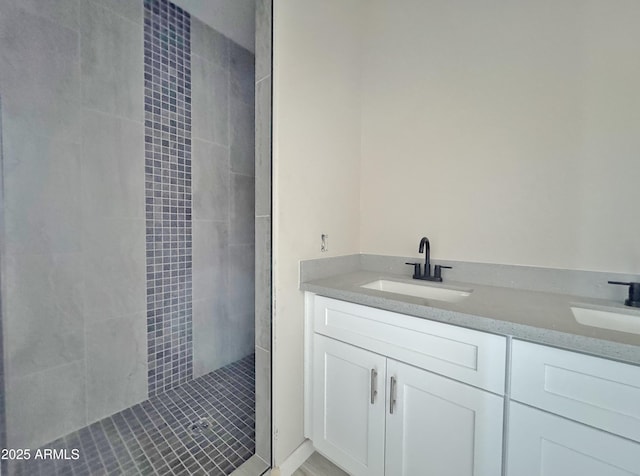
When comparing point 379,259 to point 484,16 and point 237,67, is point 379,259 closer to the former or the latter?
point 484,16

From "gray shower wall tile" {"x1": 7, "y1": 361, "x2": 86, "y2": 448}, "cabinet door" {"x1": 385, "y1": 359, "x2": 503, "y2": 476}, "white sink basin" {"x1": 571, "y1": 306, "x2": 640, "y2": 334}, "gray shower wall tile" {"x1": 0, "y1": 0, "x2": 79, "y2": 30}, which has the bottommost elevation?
"gray shower wall tile" {"x1": 7, "y1": 361, "x2": 86, "y2": 448}

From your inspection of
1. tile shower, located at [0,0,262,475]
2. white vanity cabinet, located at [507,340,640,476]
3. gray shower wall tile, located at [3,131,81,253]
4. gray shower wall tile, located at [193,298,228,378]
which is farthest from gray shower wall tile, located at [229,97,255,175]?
white vanity cabinet, located at [507,340,640,476]

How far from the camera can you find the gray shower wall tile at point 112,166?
57.8 inches

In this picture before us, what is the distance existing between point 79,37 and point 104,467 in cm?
220

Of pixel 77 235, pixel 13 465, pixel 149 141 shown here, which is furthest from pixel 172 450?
pixel 149 141

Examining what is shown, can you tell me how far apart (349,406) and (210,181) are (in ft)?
5.81

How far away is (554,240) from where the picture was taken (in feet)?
3.89

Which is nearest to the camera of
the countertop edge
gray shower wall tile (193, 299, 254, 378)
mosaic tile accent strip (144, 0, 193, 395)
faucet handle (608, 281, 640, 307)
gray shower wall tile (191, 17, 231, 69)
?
the countertop edge

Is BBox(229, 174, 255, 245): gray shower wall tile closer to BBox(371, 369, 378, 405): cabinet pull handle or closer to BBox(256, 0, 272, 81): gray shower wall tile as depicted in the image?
BBox(256, 0, 272, 81): gray shower wall tile

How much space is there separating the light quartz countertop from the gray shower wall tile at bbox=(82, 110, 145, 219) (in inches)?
49.0

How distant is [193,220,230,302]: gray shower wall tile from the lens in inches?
78.2

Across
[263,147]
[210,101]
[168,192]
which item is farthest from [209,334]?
[210,101]

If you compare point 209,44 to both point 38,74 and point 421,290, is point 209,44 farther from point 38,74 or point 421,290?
point 421,290

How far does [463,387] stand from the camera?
878 mm
